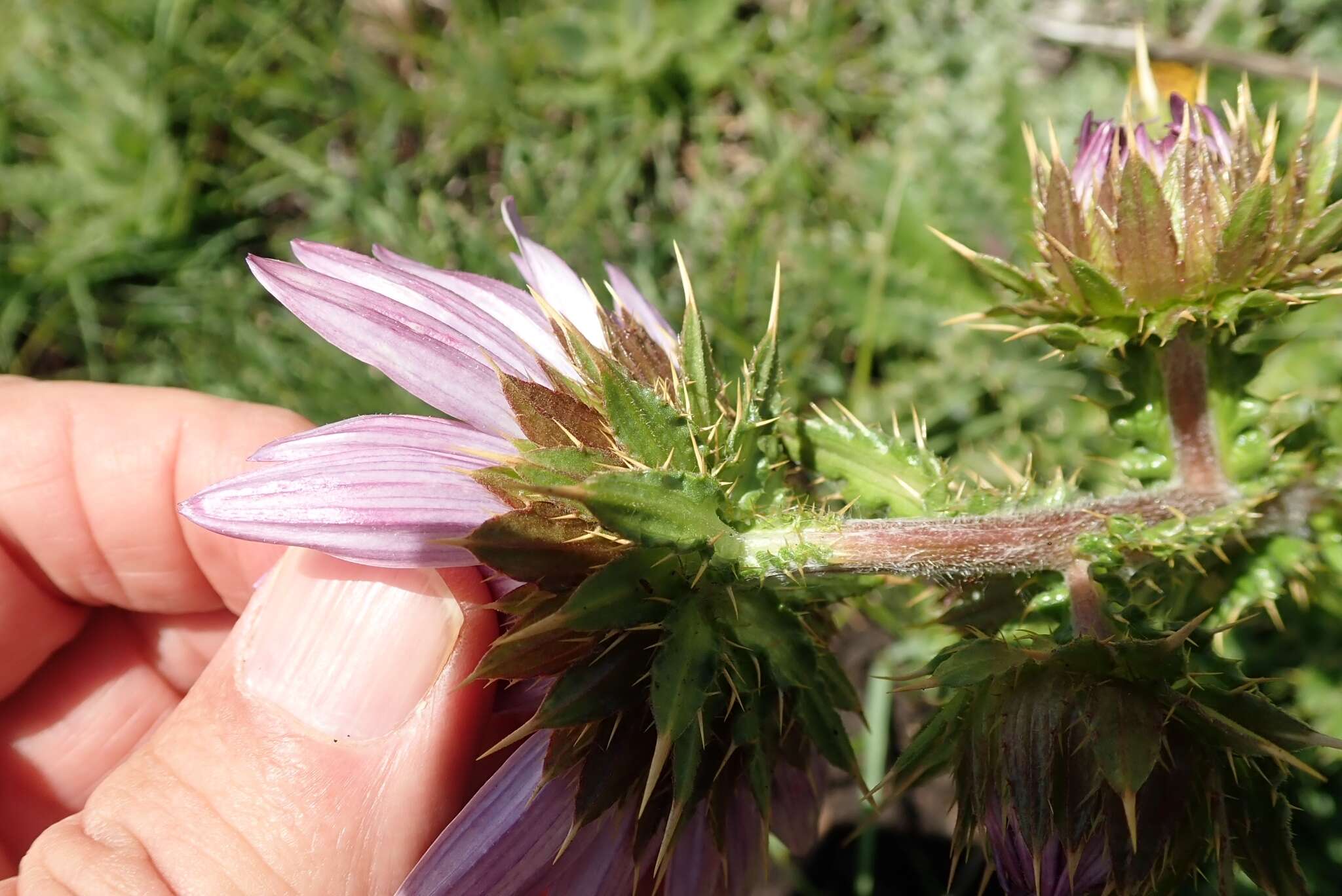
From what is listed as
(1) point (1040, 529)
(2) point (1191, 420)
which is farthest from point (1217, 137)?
(1) point (1040, 529)

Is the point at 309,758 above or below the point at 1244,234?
below

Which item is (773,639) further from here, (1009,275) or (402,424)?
(1009,275)

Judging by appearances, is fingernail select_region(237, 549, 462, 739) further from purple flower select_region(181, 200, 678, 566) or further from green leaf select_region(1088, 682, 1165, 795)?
green leaf select_region(1088, 682, 1165, 795)

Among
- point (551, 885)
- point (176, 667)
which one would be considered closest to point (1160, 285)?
point (551, 885)

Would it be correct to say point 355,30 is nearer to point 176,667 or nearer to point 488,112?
point 488,112

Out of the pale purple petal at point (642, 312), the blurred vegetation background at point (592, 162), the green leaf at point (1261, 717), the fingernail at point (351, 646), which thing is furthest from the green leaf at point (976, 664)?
the blurred vegetation background at point (592, 162)

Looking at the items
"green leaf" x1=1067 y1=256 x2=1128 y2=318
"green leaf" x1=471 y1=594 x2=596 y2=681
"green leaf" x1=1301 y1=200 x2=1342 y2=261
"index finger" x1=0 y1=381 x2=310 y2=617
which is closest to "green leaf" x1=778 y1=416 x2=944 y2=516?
"green leaf" x1=1067 y1=256 x2=1128 y2=318

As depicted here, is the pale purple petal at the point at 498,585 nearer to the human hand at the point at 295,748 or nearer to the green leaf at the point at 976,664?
the human hand at the point at 295,748

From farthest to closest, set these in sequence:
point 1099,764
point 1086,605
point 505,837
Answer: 1. point 1086,605
2. point 505,837
3. point 1099,764
